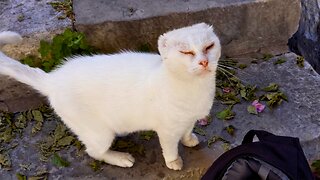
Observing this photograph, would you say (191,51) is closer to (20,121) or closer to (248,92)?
(248,92)

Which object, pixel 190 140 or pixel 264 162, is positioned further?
pixel 190 140

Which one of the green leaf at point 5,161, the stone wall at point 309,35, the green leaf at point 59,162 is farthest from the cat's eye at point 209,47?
the stone wall at point 309,35

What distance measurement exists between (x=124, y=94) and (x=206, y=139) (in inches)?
21.1

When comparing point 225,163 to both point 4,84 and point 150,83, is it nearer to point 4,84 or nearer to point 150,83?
point 150,83

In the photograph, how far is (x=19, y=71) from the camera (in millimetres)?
2020

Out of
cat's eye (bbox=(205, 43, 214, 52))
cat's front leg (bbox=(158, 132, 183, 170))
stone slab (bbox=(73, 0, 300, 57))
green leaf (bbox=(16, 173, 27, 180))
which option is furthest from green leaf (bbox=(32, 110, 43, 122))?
cat's eye (bbox=(205, 43, 214, 52))

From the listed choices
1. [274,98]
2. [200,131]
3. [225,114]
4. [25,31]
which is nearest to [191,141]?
[200,131]

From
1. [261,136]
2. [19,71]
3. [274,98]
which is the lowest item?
[274,98]

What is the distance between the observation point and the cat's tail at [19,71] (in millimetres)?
1996

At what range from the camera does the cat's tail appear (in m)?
2.00

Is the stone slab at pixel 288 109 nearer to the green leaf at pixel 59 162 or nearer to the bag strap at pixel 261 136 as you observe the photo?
the bag strap at pixel 261 136

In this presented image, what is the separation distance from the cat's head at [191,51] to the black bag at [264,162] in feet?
1.17

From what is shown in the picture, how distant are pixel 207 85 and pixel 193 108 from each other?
11 cm

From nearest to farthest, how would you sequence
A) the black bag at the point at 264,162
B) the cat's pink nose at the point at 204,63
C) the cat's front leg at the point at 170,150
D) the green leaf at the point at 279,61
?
the cat's pink nose at the point at 204,63 → the black bag at the point at 264,162 → the cat's front leg at the point at 170,150 → the green leaf at the point at 279,61
